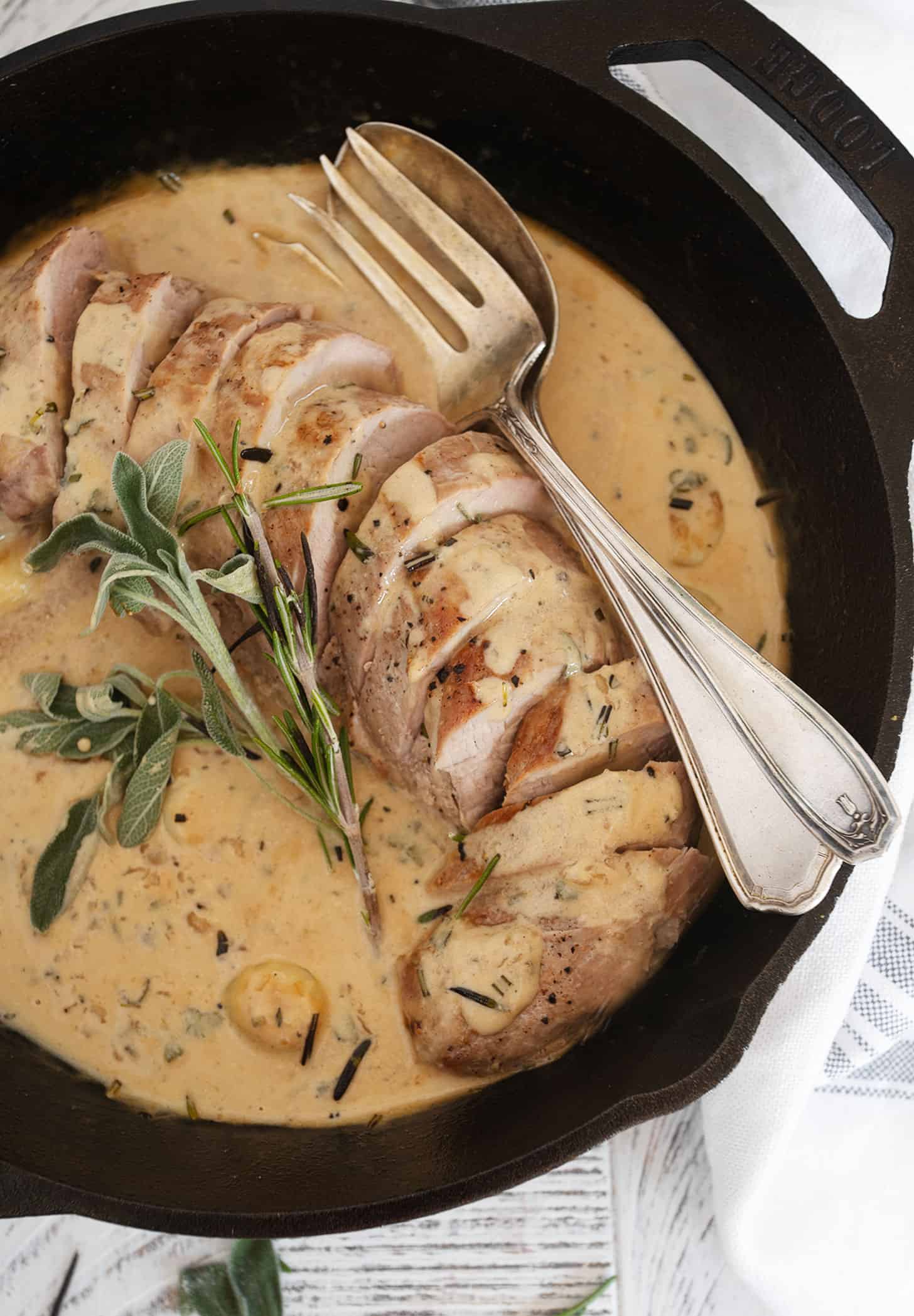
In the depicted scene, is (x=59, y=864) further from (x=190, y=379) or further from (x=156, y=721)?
(x=190, y=379)

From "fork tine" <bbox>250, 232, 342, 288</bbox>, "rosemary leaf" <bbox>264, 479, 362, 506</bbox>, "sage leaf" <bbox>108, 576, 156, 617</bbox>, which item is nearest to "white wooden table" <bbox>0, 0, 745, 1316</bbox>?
"sage leaf" <bbox>108, 576, 156, 617</bbox>

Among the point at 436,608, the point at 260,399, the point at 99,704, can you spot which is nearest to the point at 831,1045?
the point at 436,608

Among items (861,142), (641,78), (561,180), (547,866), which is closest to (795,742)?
(547,866)

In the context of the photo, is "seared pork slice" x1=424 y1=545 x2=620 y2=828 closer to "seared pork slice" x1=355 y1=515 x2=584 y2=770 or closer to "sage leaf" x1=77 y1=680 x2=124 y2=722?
"seared pork slice" x1=355 y1=515 x2=584 y2=770

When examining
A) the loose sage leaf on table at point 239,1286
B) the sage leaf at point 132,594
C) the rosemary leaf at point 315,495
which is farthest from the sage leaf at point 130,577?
the loose sage leaf on table at point 239,1286

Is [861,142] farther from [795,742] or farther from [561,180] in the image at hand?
[795,742]

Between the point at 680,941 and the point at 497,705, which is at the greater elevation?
the point at 497,705

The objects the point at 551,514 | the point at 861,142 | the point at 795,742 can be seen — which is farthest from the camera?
the point at 551,514
